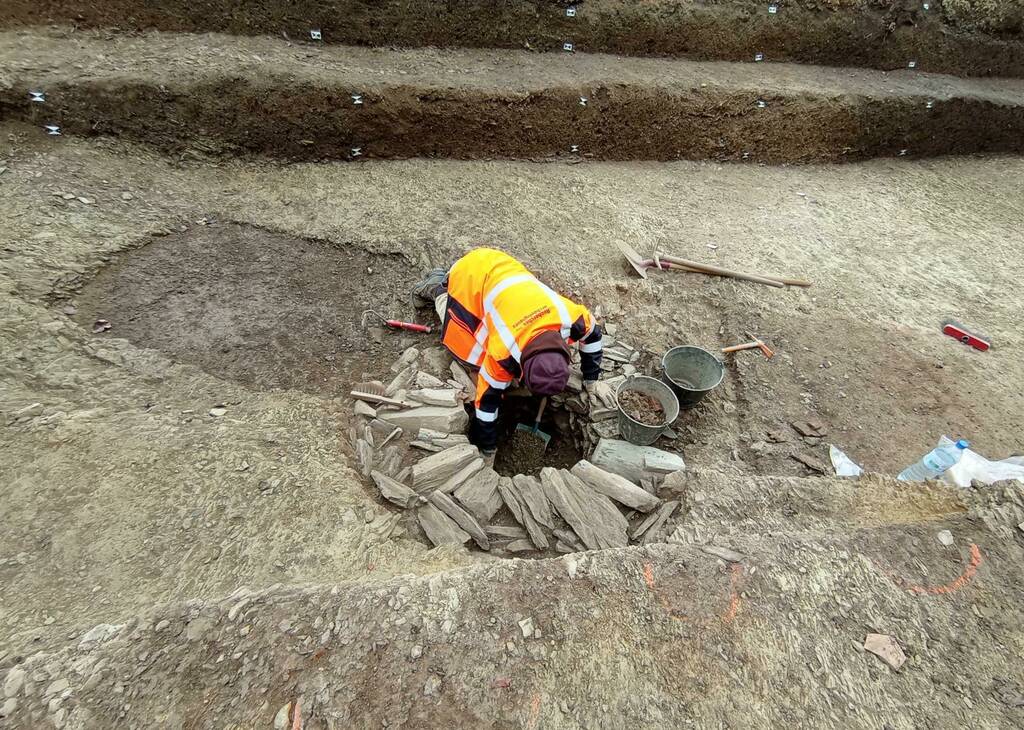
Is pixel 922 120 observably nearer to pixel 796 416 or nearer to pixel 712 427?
pixel 796 416

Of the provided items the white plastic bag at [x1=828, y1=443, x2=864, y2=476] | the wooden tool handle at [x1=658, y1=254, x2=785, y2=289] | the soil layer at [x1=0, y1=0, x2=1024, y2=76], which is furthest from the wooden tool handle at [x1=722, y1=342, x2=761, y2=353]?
the soil layer at [x1=0, y1=0, x2=1024, y2=76]

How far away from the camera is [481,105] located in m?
6.80

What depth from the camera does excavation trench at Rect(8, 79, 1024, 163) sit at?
5.86 metres

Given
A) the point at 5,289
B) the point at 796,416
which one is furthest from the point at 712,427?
the point at 5,289

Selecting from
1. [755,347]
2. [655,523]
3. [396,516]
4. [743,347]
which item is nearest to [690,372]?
[743,347]

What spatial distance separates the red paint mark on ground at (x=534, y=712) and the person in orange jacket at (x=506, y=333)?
6.44 feet

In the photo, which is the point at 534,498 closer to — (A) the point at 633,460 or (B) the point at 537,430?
(A) the point at 633,460

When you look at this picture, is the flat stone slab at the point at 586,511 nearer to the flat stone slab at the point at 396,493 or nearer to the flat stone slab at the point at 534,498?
the flat stone slab at the point at 534,498

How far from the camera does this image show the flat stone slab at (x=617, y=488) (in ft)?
13.3

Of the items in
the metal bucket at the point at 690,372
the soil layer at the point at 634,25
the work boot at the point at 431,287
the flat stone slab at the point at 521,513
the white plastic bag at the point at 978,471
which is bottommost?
the flat stone slab at the point at 521,513

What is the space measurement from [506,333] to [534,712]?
249 cm

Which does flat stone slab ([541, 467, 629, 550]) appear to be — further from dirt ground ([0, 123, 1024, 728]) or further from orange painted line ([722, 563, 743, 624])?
orange painted line ([722, 563, 743, 624])

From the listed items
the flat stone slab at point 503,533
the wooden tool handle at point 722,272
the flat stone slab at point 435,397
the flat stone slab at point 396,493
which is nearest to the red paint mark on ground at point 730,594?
the flat stone slab at point 503,533

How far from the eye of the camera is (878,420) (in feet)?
15.5
